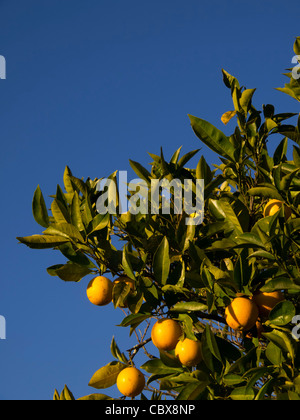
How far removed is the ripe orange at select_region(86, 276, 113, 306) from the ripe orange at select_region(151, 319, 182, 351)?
0.84 ft

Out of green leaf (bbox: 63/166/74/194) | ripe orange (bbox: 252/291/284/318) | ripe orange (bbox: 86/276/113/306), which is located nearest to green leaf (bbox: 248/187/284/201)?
ripe orange (bbox: 252/291/284/318)

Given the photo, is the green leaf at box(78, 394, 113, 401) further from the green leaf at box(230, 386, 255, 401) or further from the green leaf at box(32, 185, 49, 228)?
the green leaf at box(32, 185, 49, 228)

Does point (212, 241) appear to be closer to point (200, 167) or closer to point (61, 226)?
point (200, 167)

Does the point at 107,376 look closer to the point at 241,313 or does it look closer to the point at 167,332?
the point at 167,332

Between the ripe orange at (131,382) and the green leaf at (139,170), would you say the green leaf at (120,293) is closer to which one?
the ripe orange at (131,382)

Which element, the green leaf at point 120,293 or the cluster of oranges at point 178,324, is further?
the green leaf at point 120,293

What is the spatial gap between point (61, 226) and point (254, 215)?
93cm

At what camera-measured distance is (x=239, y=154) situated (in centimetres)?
240

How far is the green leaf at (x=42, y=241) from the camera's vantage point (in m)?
2.25

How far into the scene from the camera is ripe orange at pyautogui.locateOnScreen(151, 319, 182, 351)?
2.23 meters

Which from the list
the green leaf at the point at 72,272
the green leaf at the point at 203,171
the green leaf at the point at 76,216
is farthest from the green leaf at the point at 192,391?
the green leaf at the point at 203,171

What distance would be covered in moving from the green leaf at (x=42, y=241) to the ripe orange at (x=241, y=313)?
0.77 metres

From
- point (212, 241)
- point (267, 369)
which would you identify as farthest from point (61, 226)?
point (267, 369)

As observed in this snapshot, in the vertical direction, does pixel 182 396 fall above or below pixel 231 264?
below
